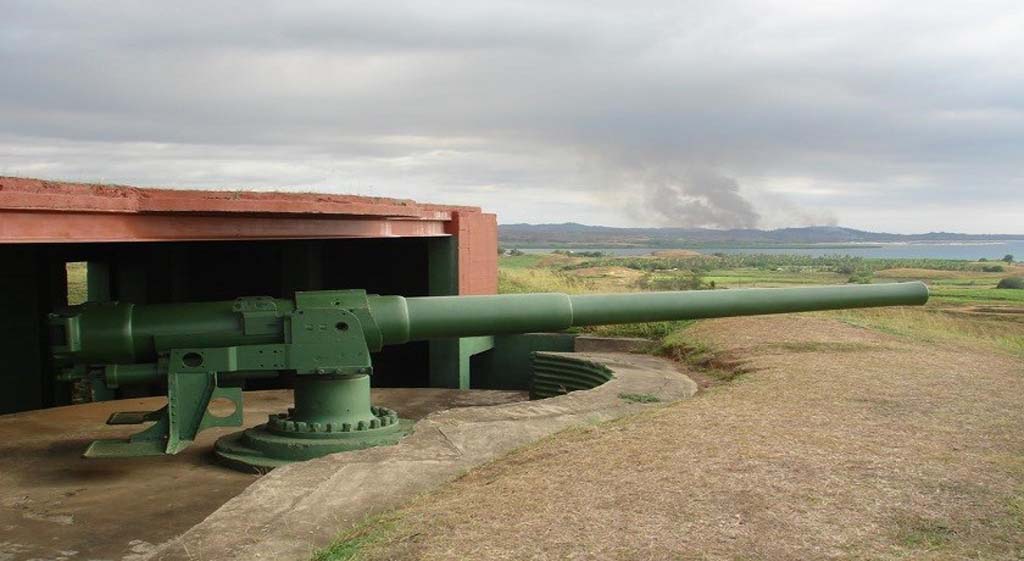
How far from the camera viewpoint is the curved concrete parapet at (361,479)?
5.84 meters

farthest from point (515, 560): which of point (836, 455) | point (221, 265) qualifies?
point (221, 265)

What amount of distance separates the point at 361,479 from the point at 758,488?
2830mm

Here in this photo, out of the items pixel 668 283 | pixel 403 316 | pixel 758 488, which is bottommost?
pixel 758 488

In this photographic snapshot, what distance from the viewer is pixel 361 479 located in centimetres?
721

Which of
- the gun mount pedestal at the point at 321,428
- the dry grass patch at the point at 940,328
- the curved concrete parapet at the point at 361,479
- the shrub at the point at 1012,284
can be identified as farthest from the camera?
the shrub at the point at 1012,284

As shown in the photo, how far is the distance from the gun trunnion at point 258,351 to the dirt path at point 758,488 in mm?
1733

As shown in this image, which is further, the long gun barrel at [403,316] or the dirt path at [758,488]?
the long gun barrel at [403,316]

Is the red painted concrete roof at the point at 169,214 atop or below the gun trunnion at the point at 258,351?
atop

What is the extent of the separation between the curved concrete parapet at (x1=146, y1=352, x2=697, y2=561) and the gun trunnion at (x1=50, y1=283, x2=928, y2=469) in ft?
2.72

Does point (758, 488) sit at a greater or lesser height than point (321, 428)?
greater

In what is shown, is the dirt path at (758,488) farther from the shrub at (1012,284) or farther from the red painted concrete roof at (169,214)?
the shrub at (1012,284)

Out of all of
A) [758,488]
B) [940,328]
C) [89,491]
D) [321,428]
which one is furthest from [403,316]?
[940,328]

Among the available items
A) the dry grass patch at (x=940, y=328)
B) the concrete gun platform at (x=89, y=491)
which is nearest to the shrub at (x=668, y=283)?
the dry grass patch at (x=940, y=328)

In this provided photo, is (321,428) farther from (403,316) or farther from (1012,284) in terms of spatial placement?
(1012,284)
